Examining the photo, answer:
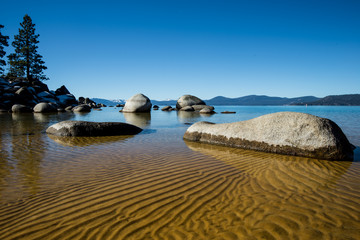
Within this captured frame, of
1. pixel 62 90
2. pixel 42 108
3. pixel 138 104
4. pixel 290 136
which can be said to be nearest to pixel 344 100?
pixel 138 104

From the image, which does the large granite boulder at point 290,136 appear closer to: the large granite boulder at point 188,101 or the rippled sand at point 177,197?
the rippled sand at point 177,197

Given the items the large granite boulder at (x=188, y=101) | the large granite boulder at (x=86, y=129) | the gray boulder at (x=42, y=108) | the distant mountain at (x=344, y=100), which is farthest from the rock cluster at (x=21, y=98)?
the distant mountain at (x=344, y=100)

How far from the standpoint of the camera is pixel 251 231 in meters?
2.38

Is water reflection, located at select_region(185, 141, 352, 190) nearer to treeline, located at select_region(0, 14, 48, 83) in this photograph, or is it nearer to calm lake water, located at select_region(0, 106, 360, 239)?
calm lake water, located at select_region(0, 106, 360, 239)

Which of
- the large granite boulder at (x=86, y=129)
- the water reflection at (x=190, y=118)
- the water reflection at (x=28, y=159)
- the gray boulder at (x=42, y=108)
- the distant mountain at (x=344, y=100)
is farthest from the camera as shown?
the distant mountain at (x=344, y=100)

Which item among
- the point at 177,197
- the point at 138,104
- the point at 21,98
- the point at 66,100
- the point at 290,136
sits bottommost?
the point at 177,197

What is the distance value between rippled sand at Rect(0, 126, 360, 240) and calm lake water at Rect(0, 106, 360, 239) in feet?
0.05

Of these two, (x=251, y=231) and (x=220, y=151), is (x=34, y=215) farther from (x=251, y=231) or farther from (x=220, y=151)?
(x=220, y=151)

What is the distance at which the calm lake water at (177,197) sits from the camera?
2.39 metres

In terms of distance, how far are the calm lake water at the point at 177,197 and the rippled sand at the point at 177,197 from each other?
0.01m

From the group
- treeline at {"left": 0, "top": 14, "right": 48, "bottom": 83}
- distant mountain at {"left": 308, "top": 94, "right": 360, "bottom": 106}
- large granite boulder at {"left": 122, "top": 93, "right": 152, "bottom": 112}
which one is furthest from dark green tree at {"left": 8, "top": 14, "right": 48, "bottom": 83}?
distant mountain at {"left": 308, "top": 94, "right": 360, "bottom": 106}

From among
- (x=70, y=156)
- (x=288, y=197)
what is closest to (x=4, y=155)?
(x=70, y=156)

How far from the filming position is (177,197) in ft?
10.5

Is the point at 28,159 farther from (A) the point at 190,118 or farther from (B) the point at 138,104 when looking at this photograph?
(B) the point at 138,104
